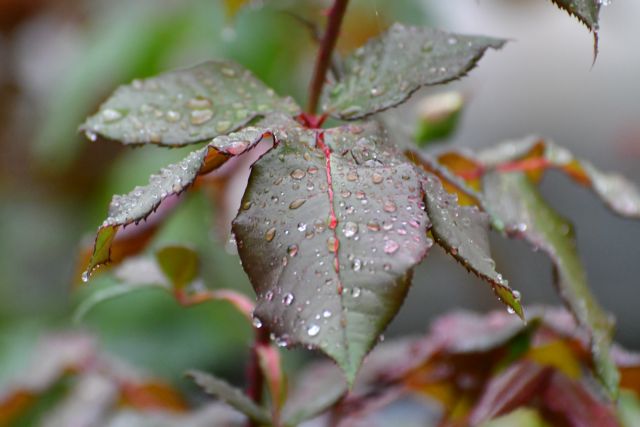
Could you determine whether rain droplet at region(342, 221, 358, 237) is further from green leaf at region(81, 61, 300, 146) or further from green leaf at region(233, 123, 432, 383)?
green leaf at region(81, 61, 300, 146)

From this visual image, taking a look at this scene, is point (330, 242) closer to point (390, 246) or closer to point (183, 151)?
point (390, 246)

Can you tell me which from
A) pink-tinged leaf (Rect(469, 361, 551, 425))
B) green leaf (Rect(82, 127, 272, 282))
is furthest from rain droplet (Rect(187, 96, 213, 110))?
pink-tinged leaf (Rect(469, 361, 551, 425))

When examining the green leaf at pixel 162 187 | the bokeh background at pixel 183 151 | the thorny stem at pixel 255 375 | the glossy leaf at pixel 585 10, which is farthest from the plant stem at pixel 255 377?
the glossy leaf at pixel 585 10

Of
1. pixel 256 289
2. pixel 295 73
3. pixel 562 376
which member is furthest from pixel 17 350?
pixel 256 289

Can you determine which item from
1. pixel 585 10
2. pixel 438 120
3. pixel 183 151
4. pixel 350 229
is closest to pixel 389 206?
pixel 350 229

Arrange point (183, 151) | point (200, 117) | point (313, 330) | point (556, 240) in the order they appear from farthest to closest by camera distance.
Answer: point (183, 151) → point (556, 240) → point (200, 117) → point (313, 330)

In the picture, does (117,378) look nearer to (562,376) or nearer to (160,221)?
(160,221)
